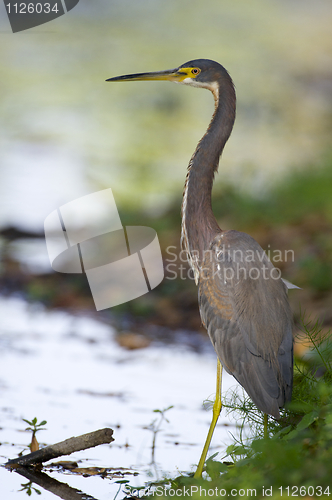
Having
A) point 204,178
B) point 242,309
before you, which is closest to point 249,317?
point 242,309

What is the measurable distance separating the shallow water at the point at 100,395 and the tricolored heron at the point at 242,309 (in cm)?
48

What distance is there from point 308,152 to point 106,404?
27.7 ft

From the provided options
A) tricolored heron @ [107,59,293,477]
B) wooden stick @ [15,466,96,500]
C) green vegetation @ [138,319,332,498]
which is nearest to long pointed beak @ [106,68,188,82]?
tricolored heron @ [107,59,293,477]

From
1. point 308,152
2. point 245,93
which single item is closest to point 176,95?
point 245,93

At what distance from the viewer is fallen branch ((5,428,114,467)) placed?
8.79 feet

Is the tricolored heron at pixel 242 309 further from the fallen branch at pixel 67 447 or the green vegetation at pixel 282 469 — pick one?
the fallen branch at pixel 67 447

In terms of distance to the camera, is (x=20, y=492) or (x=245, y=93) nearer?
(x=20, y=492)

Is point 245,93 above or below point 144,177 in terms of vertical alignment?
above

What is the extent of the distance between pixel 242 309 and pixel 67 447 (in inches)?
48.0

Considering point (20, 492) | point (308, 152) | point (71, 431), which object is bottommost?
point (308, 152)

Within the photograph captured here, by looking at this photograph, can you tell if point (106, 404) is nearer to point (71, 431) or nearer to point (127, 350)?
point (71, 431)

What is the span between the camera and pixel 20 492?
261 centimetres

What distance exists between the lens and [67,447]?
273 centimetres

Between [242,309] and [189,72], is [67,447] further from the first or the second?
[189,72]
